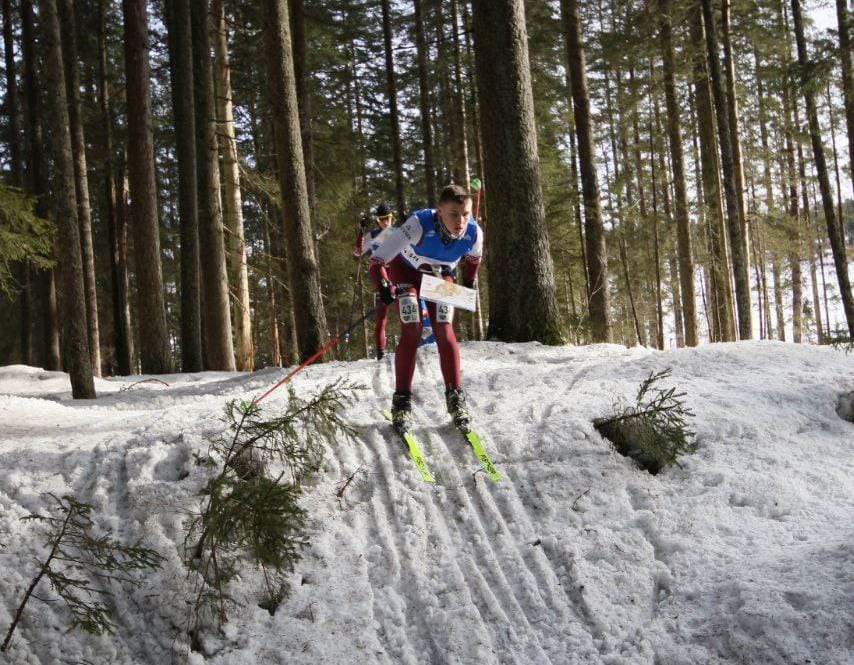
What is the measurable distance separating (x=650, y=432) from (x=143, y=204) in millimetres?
10345

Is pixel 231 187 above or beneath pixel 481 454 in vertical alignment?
above

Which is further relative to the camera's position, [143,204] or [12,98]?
[12,98]

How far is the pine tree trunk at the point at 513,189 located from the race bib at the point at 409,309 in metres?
3.08

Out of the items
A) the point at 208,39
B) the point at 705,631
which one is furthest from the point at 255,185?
the point at 705,631

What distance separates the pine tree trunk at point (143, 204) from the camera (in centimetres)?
1105

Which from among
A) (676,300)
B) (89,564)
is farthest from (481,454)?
(676,300)

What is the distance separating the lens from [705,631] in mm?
2805

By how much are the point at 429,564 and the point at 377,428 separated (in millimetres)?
1434

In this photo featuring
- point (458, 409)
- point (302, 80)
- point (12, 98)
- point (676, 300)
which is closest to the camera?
point (458, 409)

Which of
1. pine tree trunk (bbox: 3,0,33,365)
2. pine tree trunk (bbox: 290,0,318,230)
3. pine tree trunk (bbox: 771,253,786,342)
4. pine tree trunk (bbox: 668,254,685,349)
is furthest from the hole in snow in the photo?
pine tree trunk (bbox: 771,253,786,342)

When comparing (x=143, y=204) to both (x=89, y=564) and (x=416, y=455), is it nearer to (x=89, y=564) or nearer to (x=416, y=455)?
(x=416, y=455)

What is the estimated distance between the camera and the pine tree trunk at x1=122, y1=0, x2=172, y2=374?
36.3ft

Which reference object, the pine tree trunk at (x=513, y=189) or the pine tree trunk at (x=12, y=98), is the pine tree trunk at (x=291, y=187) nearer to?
the pine tree trunk at (x=513, y=189)

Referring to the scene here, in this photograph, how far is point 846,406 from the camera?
511cm
